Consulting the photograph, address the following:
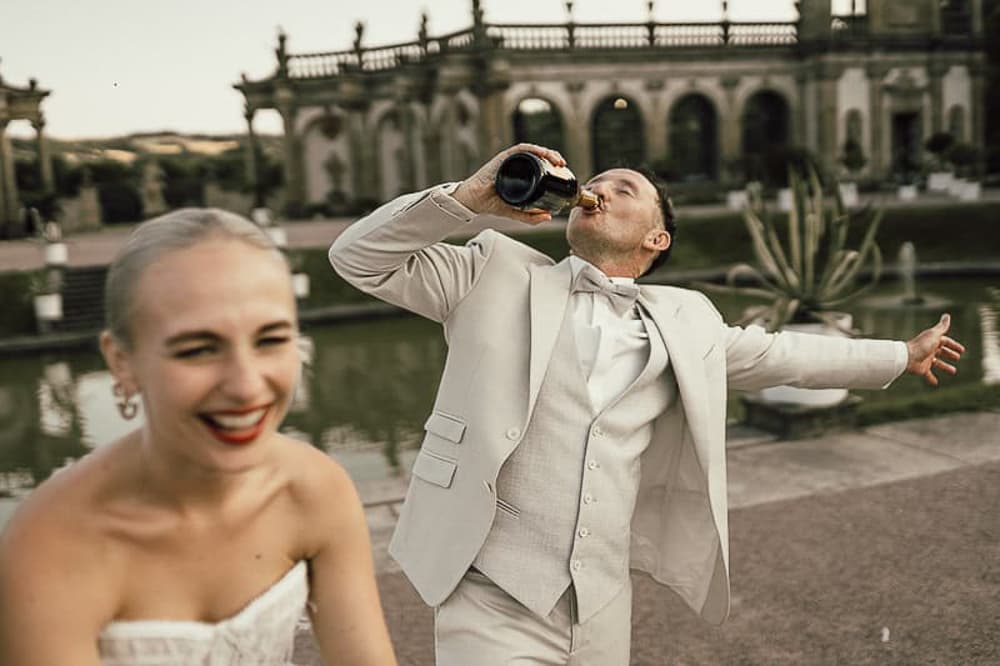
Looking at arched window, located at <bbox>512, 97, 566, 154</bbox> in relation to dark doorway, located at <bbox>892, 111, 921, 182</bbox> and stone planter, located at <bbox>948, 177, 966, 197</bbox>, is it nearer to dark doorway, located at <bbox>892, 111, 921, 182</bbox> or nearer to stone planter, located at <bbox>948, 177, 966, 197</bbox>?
dark doorway, located at <bbox>892, 111, 921, 182</bbox>

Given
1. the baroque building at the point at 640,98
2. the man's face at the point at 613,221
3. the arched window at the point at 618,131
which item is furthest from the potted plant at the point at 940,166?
Answer: the man's face at the point at 613,221

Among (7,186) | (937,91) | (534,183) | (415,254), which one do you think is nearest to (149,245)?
(534,183)

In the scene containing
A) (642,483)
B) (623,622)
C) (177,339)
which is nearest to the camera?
(177,339)

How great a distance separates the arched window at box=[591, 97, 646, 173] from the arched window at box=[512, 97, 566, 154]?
132 cm

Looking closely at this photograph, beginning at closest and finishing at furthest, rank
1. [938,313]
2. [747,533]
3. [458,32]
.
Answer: [747,533], [938,313], [458,32]

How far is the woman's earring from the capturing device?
110 centimetres

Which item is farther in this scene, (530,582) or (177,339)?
(530,582)

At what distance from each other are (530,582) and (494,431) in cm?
35

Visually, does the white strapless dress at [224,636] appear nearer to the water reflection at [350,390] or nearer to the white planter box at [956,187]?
the water reflection at [350,390]

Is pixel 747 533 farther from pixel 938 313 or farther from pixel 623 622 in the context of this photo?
pixel 938 313

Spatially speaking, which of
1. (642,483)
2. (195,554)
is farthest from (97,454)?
(642,483)

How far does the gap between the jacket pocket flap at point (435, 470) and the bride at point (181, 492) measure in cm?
106

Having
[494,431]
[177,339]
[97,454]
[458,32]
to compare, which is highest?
[458,32]

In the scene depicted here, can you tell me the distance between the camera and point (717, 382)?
244 centimetres
